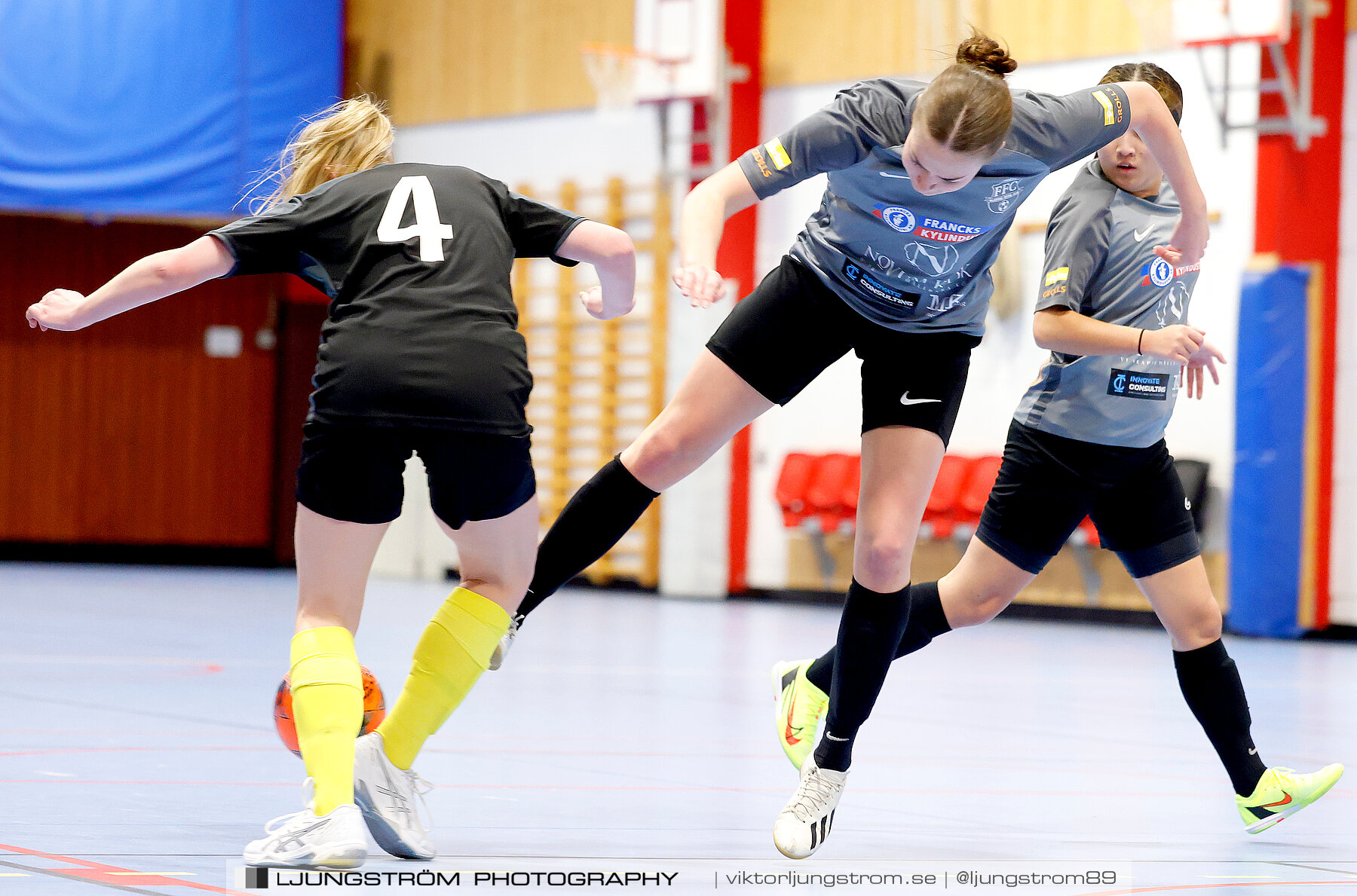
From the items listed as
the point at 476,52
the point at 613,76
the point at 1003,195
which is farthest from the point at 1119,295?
the point at 476,52

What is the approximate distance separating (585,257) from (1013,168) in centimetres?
89

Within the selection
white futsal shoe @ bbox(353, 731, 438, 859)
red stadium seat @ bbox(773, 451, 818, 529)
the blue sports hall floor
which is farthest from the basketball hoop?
white futsal shoe @ bbox(353, 731, 438, 859)

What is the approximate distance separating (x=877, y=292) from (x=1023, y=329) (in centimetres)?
839

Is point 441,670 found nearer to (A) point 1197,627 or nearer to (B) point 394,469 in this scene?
(B) point 394,469

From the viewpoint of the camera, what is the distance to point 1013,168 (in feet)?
10.3

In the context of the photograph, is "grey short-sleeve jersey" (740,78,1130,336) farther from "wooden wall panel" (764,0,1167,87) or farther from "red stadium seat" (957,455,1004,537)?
"red stadium seat" (957,455,1004,537)

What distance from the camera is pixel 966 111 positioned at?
2.85 meters

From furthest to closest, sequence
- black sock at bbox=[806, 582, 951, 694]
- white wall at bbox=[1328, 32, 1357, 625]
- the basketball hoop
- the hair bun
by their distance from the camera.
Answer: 1. the basketball hoop
2. white wall at bbox=[1328, 32, 1357, 625]
3. black sock at bbox=[806, 582, 951, 694]
4. the hair bun

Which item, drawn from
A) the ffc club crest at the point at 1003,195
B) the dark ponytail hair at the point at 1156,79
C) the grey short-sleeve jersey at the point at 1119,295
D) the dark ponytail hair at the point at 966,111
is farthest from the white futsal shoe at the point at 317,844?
the dark ponytail hair at the point at 1156,79

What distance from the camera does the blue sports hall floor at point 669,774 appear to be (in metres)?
2.88

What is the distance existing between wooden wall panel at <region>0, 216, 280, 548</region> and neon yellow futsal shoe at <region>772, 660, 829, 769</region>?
12047 millimetres

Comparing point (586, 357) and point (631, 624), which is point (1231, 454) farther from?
point (586, 357)

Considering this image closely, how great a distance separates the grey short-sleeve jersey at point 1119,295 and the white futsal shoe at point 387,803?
1733 mm

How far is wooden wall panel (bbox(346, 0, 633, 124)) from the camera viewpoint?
14000 millimetres
